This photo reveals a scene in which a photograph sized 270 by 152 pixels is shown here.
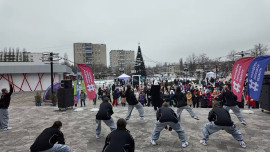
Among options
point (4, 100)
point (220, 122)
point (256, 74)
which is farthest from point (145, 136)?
point (4, 100)

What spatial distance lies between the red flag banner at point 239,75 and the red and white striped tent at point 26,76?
31732 millimetres

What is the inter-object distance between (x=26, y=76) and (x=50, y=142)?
1305 inches

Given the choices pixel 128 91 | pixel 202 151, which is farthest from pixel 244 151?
pixel 128 91

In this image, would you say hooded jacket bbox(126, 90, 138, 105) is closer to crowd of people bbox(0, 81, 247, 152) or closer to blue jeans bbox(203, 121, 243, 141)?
crowd of people bbox(0, 81, 247, 152)

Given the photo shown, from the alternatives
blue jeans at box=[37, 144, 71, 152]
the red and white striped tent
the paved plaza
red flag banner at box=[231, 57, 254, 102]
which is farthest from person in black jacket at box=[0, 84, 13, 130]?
the red and white striped tent

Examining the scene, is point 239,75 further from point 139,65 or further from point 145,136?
point 139,65

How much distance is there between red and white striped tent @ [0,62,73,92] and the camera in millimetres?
30594

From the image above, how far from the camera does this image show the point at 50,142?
390 cm

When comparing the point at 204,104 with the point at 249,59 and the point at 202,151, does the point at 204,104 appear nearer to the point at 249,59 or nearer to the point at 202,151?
the point at 249,59

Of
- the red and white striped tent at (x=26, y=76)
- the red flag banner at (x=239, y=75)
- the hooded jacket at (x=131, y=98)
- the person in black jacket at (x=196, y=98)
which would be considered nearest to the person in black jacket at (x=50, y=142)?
the hooded jacket at (x=131, y=98)

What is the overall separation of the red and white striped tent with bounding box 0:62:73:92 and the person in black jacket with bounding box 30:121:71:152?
31948mm

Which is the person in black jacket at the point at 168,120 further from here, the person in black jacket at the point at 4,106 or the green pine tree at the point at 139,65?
the green pine tree at the point at 139,65

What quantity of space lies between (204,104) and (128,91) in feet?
25.1

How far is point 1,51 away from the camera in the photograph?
79375 millimetres
